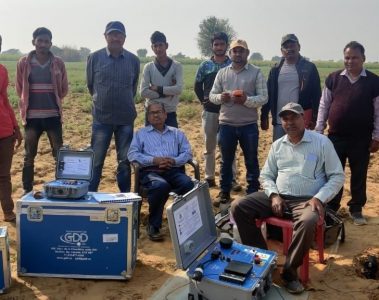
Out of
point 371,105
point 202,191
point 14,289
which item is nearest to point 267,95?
point 371,105

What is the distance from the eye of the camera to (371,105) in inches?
210

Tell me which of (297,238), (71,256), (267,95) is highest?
(267,95)

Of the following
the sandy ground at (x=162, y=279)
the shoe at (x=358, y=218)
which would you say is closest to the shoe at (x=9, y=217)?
the sandy ground at (x=162, y=279)

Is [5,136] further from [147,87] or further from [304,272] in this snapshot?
[304,272]

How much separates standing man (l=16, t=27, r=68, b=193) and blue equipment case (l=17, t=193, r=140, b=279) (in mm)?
1843

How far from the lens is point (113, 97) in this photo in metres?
5.78

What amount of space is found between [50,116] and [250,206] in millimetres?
2946

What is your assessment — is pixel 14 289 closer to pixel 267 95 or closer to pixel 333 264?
pixel 333 264

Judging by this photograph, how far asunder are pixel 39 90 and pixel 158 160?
1868 mm

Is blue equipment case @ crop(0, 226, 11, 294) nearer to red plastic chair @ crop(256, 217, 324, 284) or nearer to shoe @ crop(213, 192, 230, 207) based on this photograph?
red plastic chair @ crop(256, 217, 324, 284)

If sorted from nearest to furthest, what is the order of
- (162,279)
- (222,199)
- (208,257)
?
(208,257), (162,279), (222,199)

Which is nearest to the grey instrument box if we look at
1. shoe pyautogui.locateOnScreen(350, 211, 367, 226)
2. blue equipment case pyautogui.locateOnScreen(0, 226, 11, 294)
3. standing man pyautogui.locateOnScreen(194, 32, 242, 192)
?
blue equipment case pyautogui.locateOnScreen(0, 226, 11, 294)

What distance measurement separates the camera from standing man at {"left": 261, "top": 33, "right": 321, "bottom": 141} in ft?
18.9

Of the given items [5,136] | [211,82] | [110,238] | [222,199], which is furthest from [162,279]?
→ [211,82]
